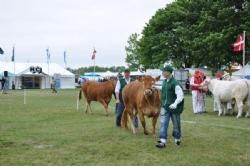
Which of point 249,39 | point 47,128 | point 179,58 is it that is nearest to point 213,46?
point 249,39

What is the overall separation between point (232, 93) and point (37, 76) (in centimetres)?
5517

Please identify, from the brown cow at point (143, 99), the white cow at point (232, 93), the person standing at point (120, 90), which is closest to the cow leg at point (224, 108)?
the white cow at point (232, 93)

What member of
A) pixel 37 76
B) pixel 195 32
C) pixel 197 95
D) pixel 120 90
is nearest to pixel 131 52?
pixel 37 76

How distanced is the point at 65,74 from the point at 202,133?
60474 mm

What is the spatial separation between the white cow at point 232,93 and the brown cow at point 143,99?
6.45 meters

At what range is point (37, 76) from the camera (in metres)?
70.6

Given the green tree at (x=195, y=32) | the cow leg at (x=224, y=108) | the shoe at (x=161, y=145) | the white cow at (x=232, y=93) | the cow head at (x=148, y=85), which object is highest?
the green tree at (x=195, y=32)

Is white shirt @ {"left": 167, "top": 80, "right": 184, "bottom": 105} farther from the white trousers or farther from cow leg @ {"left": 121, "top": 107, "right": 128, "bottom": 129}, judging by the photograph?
the white trousers

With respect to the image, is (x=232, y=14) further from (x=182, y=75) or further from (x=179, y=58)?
(x=179, y=58)

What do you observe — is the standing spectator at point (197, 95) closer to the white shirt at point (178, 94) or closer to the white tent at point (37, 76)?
the white shirt at point (178, 94)

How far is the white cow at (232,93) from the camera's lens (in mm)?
18000

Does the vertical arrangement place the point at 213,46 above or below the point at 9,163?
above

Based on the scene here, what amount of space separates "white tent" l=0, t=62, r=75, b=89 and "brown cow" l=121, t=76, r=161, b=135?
2186 inches

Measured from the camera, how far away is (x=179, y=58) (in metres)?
52.6
